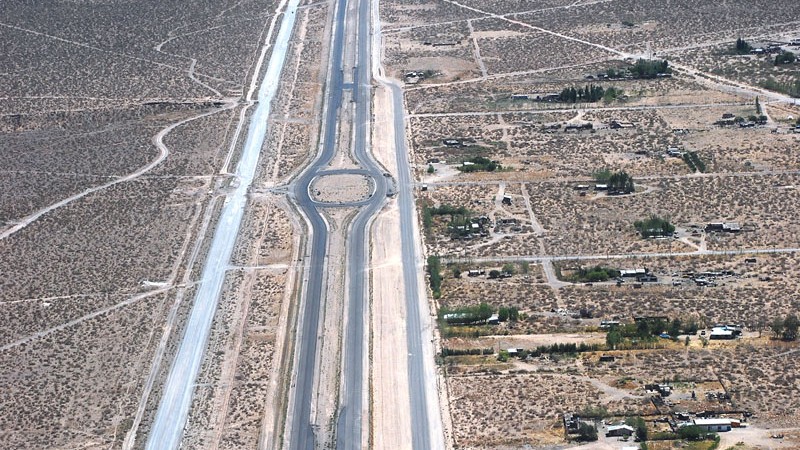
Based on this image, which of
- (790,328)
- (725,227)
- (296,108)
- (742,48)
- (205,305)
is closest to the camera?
(790,328)

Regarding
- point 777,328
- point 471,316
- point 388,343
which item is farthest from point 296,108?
point 777,328

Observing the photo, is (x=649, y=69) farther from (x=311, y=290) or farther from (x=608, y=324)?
(x=311, y=290)

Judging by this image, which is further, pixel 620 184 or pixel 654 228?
pixel 620 184

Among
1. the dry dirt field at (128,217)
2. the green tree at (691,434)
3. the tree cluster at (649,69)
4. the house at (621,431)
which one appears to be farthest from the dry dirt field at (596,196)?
the dry dirt field at (128,217)

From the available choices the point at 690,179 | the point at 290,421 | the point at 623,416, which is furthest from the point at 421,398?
the point at 690,179

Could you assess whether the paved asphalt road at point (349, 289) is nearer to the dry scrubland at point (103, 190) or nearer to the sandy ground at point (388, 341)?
the sandy ground at point (388, 341)

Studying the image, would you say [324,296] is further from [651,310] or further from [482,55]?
[482,55]

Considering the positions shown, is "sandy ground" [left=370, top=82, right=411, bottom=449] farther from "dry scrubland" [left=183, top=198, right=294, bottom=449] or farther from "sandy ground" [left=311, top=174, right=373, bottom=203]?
"dry scrubland" [left=183, top=198, right=294, bottom=449]
